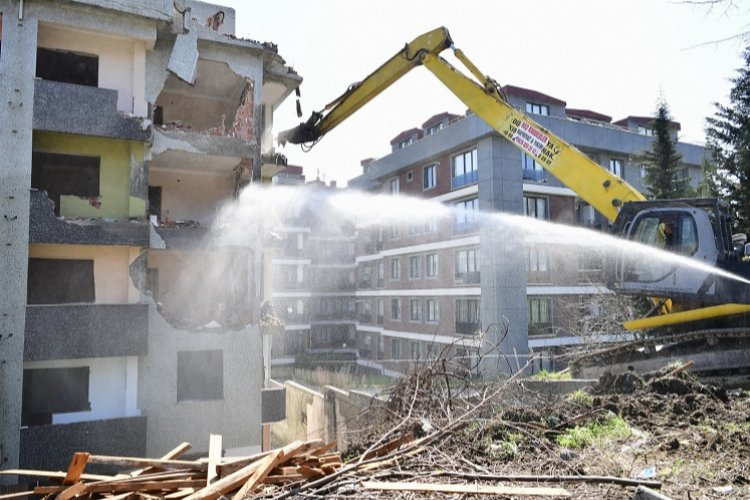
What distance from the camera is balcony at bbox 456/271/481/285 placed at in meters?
28.3

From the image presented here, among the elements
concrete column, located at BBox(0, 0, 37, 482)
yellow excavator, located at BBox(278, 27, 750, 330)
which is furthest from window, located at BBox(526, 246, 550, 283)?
concrete column, located at BBox(0, 0, 37, 482)

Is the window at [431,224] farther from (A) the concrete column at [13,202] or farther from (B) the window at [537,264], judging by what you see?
(A) the concrete column at [13,202]

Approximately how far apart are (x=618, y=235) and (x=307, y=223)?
122ft

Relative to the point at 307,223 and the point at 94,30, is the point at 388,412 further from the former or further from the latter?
the point at 307,223

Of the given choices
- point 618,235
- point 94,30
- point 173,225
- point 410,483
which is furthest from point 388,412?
point 94,30

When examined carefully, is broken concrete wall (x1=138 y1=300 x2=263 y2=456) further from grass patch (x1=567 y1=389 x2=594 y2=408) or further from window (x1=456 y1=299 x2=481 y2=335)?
window (x1=456 y1=299 x2=481 y2=335)

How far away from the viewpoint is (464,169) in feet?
97.2

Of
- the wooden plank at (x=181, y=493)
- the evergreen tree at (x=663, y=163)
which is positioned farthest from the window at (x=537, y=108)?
the wooden plank at (x=181, y=493)

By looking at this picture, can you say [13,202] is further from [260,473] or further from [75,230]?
[260,473]

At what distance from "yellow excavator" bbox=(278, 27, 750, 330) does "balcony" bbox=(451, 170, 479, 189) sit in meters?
15.4

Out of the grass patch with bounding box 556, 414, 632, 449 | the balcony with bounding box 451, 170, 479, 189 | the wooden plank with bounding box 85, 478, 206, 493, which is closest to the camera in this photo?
the wooden plank with bounding box 85, 478, 206, 493

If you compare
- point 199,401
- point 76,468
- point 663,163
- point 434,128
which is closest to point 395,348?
point 434,128

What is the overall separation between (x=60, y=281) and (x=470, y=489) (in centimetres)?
1114

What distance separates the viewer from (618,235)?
11.3 metres
